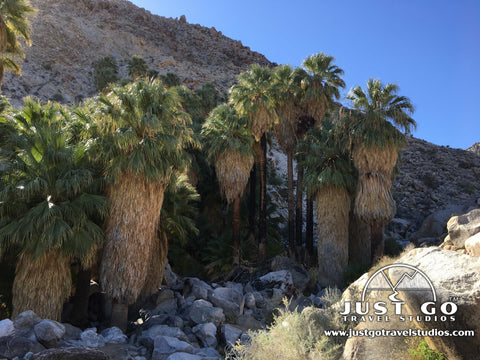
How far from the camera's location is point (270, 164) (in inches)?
1593

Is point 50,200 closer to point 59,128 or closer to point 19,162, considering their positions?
point 19,162

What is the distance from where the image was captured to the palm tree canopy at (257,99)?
22.3 metres

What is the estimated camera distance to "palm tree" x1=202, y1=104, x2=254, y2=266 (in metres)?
21.2

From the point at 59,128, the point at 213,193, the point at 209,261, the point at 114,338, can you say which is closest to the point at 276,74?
the point at 213,193

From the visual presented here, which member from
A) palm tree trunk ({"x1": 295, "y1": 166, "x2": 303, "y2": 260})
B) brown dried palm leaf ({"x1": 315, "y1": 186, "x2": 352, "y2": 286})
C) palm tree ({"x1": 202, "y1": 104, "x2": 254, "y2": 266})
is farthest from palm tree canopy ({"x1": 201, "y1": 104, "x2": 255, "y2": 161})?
brown dried palm leaf ({"x1": 315, "y1": 186, "x2": 352, "y2": 286})

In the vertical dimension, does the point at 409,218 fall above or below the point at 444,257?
above

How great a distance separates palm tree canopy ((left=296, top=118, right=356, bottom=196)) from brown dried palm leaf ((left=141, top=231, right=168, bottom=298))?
8752 millimetres

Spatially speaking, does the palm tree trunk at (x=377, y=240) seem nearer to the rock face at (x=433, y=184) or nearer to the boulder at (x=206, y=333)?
the rock face at (x=433, y=184)

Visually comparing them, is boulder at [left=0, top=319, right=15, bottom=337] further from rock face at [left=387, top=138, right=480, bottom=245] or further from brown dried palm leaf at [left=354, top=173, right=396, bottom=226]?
rock face at [left=387, top=138, right=480, bottom=245]

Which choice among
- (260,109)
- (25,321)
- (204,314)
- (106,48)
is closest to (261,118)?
(260,109)

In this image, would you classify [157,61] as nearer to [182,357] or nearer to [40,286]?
[40,286]

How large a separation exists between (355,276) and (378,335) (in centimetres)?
1142

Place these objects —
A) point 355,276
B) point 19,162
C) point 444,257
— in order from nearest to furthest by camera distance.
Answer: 1. point 444,257
2. point 19,162
3. point 355,276

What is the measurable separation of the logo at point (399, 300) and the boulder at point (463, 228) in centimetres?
264
